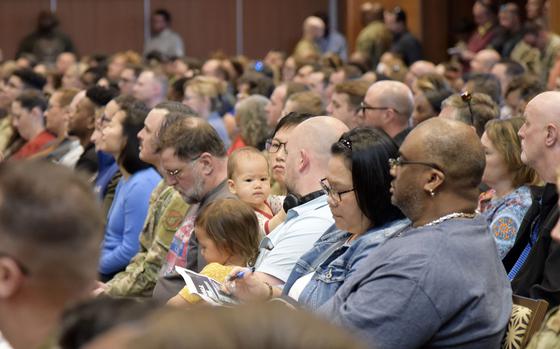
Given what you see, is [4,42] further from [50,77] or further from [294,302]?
[294,302]

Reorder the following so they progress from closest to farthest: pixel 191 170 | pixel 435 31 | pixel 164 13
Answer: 1. pixel 191 170
2. pixel 435 31
3. pixel 164 13

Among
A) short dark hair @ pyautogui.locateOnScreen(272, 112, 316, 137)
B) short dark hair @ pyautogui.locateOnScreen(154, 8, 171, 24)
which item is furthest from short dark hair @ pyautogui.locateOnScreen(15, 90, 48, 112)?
short dark hair @ pyautogui.locateOnScreen(154, 8, 171, 24)

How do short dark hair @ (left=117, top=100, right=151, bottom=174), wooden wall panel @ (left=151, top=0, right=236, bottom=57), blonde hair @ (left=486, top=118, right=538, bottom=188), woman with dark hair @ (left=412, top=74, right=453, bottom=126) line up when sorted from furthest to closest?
wooden wall panel @ (left=151, top=0, right=236, bottom=57), woman with dark hair @ (left=412, top=74, right=453, bottom=126), short dark hair @ (left=117, top=100, right=151, bottom=174), blonde hair @ (left=486, top=118, right=538, bottom=188)

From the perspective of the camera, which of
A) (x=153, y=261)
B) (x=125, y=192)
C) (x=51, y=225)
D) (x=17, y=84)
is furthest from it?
(x=17, y=84)

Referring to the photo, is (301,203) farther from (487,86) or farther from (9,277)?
(487,86)

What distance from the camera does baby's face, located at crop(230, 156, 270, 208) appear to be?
430cm

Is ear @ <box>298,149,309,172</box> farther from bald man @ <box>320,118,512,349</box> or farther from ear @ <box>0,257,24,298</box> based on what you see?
ear @ <box>0,257,24,298</box>

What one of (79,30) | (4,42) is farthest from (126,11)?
(4,42)

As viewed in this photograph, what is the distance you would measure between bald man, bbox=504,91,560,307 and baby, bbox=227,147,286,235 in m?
1.00

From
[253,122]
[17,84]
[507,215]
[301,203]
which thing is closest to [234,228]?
[301,203]

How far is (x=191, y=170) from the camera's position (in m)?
4.45

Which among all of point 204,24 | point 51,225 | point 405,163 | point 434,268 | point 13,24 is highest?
point 51,225

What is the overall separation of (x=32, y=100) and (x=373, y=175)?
17.5 feet

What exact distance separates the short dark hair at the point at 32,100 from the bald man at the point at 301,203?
4.62 m
